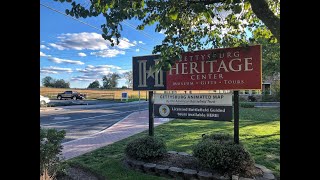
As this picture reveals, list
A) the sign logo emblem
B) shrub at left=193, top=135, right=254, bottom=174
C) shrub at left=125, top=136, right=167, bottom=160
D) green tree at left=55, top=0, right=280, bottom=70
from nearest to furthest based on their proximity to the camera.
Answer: green tree at left=55, top=0, right=280, bottom=70
shrub at left=193, top=135, right=254, bottom=174
shrub at left=125, top=136, right=167, bottom=160
the sign logo emblem

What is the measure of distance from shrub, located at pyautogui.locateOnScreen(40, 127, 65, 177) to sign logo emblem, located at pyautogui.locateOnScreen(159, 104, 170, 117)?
238 cm

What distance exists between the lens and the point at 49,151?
3.62 m

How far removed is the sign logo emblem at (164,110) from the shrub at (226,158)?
4.59 feet

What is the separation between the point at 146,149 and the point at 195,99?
149 centimetres

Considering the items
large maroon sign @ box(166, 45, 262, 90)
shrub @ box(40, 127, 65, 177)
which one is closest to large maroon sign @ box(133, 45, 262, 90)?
large maroon sign @ box(166, 45, 262, 90)

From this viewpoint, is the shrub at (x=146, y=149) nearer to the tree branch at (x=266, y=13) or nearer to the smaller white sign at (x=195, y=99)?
the smaller white sign at (x=195, y=99)

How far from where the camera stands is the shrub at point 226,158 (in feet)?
14.3

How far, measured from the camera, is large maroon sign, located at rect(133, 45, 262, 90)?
4660 mm

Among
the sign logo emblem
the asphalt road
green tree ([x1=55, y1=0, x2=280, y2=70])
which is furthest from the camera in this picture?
the asphalt road

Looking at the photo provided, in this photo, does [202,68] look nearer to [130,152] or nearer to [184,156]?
[184,156]

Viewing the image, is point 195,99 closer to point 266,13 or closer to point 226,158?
point 226,158

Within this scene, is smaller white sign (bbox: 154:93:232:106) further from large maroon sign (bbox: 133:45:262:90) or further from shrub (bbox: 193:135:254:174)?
shrub (bbox: 193:135:254:174)

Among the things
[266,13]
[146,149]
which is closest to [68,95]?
[146,149]

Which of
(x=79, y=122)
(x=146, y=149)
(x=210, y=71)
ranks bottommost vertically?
(x=79, y=122)
